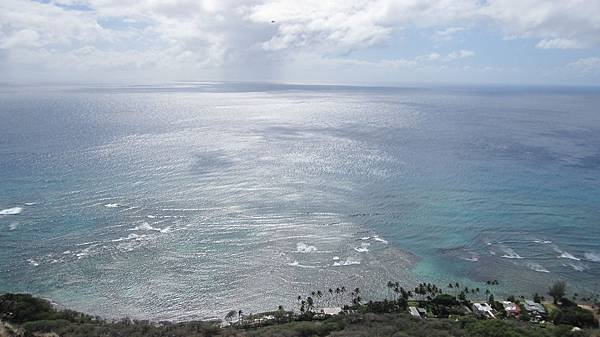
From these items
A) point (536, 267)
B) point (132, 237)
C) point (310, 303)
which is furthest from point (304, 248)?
point (536, 267)

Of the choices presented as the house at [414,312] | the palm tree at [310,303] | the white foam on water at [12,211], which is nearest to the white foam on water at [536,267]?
the house at [414,312]

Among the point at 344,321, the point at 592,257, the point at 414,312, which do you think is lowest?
the point at 414,312

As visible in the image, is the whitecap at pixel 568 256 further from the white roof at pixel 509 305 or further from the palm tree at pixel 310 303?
the palm tree at pixel 310 303

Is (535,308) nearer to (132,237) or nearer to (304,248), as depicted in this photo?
(304,248)

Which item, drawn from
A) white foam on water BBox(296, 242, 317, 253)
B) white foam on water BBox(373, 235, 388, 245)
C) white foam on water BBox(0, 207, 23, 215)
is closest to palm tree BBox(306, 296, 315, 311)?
white foam on water BBox(296, 242, 317, 253)

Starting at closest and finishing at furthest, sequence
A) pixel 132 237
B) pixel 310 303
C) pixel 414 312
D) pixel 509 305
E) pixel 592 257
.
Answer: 1. pixel 414 312
2. pixel 310 303
3. pixel 509 305
4. pixel 592 257
5. pixel 132 237

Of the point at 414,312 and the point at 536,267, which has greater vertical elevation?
the point at 536,267
